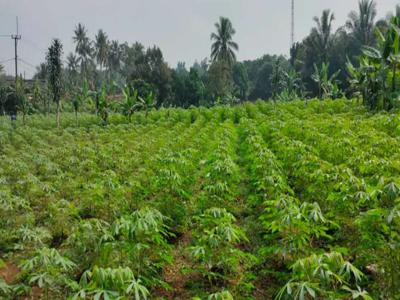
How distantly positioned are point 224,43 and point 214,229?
139ft

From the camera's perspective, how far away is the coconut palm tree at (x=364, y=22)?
1486 inches

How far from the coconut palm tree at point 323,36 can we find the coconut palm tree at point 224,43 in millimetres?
8415

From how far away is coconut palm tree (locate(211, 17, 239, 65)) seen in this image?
4444cm

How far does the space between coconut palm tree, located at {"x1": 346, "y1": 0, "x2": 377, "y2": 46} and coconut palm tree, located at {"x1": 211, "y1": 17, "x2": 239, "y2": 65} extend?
1217 centimetres

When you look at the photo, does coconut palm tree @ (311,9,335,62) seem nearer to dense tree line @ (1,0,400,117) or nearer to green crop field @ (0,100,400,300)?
dense tree line @ (1,0,400,117)

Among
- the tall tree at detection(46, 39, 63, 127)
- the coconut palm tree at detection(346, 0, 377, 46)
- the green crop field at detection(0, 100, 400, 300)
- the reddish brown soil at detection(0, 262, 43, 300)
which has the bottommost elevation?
the reddish brown soil at detection(0, 262, 43, 300)

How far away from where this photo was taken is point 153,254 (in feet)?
17.0

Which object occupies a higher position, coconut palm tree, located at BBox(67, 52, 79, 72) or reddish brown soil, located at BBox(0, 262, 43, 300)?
coconut palm tree, located at BBox(67, 52, 79, 72)

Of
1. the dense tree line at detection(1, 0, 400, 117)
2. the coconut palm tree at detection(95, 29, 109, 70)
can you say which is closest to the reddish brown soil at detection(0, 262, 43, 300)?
the dense tree line at detection(1, 0, 400, 117)

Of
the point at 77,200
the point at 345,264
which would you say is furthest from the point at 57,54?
the point at 345,264

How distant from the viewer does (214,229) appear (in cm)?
458

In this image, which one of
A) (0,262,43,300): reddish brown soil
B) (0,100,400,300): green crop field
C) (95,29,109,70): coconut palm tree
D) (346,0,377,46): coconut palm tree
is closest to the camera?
(0,100,400,300): green crop field

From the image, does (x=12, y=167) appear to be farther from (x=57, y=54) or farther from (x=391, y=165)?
(x=57, y=54)

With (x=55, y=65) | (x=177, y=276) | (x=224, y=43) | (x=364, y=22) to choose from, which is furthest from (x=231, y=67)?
(x=177, y=276)
